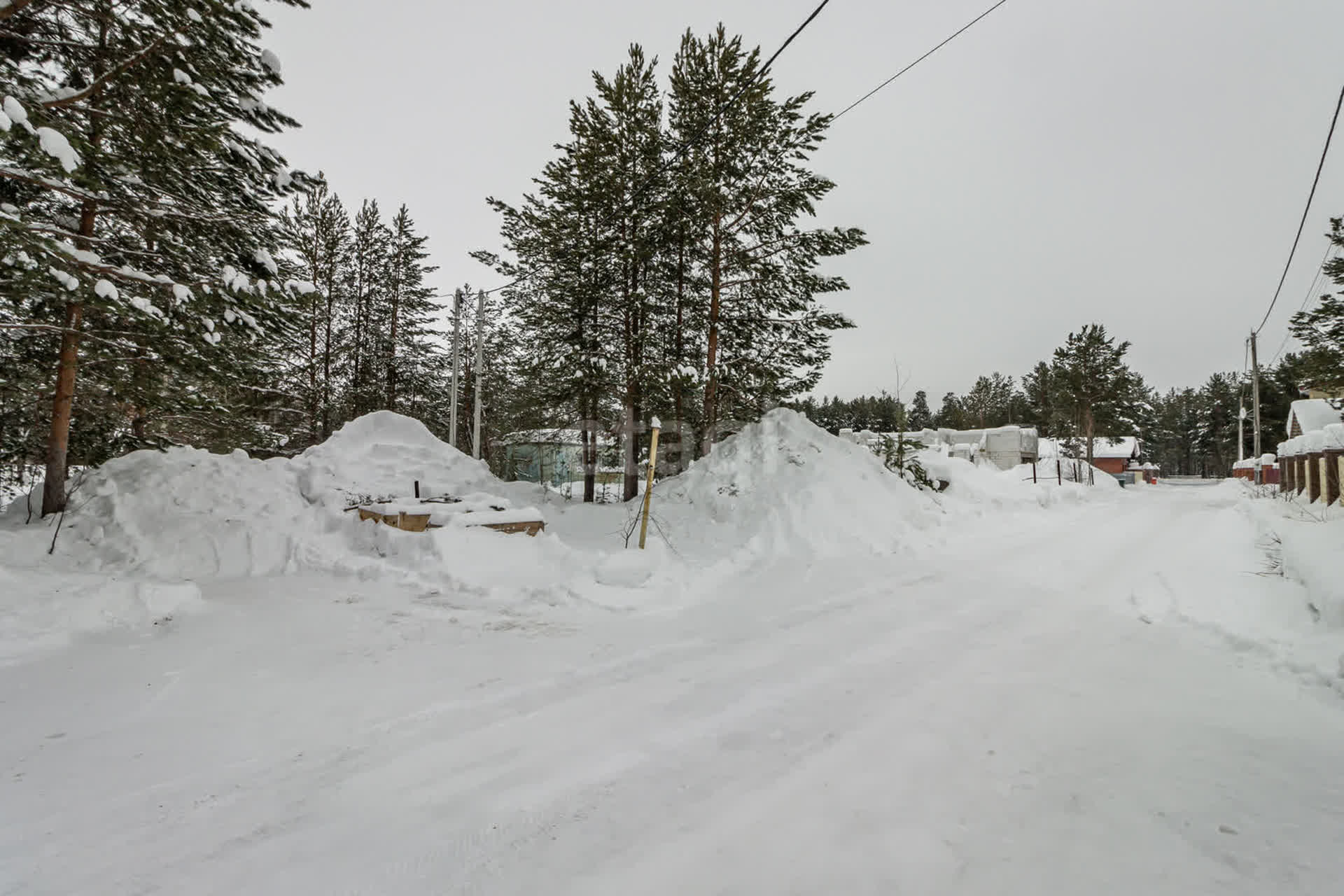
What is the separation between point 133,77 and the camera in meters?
5.89

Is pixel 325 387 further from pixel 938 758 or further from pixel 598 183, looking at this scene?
pixel 938 758

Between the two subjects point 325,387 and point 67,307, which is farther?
point 325,387

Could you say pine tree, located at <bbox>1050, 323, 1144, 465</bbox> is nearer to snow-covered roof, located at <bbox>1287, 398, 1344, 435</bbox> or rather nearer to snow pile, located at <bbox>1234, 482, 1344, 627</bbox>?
snow-covered roof, located at <bbox>1287, 398, 1344, 435</bbox>

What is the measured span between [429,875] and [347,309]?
22289 millimetres

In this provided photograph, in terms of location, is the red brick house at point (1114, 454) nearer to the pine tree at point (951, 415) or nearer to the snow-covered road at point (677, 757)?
the pine tree at point (951, 415)

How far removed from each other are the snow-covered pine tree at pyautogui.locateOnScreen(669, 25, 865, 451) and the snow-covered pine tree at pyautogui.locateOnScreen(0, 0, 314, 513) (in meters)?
7.51

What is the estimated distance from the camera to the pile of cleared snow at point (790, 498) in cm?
820

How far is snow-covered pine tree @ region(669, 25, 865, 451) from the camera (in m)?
11.6

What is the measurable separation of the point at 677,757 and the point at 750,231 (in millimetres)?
11618

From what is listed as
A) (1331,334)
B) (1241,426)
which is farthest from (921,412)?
(1331,334)

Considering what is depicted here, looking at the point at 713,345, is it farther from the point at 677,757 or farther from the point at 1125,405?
the point at 1125,405

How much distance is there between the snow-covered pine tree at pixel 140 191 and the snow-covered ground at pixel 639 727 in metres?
2.34

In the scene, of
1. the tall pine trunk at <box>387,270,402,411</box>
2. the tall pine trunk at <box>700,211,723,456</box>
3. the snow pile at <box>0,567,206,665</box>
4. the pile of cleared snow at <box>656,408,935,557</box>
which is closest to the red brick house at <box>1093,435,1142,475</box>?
the pile of cleared snow at <box>656,408,935,557</box>

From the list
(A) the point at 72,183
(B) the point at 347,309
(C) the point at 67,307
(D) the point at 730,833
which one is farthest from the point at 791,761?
(B) the point at 347,309
